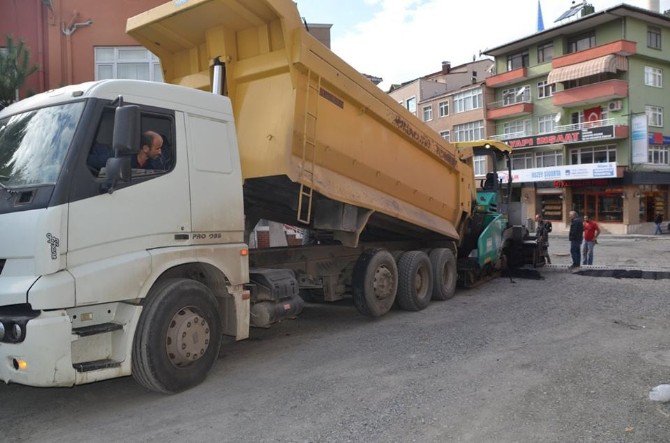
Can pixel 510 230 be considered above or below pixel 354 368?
above

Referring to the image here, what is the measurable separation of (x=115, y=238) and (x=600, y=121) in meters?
39.3

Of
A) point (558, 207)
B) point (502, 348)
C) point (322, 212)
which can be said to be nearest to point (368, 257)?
point (322, 212)

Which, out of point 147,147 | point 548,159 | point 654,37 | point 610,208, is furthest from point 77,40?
point 654,37

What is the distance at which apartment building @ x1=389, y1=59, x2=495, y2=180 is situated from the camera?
4659cm

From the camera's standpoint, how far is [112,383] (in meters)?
5.32

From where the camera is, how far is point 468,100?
156 ft

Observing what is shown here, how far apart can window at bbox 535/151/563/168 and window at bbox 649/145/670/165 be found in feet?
19.3

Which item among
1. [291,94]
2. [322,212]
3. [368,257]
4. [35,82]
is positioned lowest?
[368,257]

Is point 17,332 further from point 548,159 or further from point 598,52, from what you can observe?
point 548,159

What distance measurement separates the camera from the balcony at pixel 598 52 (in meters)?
35.2

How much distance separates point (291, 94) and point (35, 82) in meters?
9.82

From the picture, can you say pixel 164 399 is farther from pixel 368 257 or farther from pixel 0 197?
pixel 368 257

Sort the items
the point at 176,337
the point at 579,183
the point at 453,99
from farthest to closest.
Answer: the point at 453,99
the point at 579,183
the point at 176,337

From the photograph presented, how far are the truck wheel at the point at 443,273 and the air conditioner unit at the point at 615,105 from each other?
1296 inches
